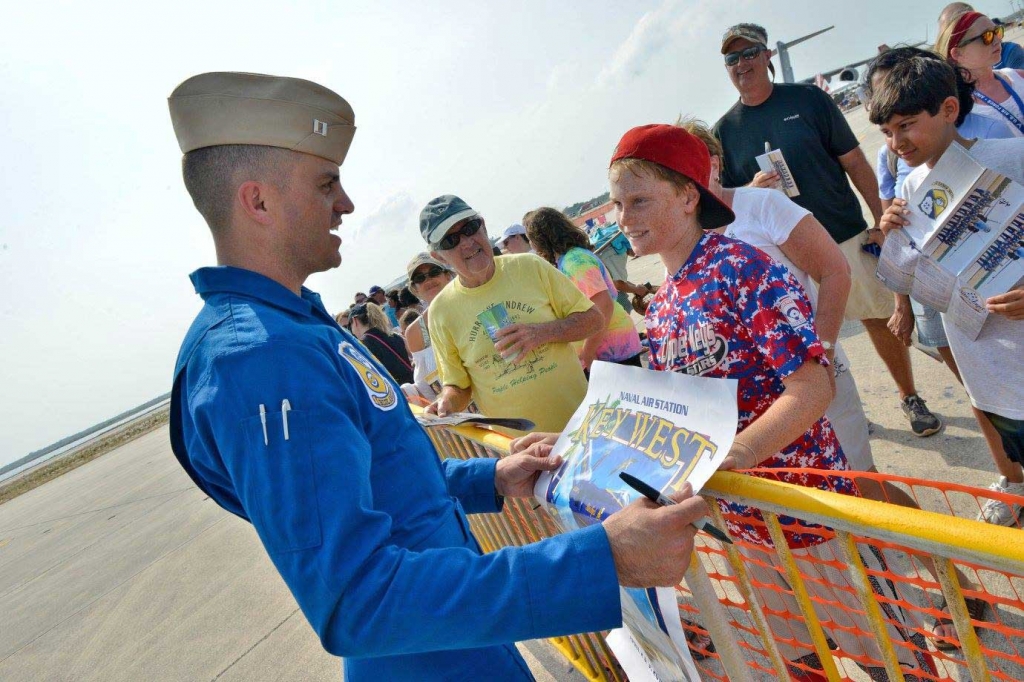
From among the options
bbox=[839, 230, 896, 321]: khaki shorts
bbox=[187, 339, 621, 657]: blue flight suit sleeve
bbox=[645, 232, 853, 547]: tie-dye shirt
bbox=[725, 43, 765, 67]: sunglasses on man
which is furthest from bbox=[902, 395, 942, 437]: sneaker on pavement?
bbox=[187, 339, 621, 657]: blue flight suit sleeve

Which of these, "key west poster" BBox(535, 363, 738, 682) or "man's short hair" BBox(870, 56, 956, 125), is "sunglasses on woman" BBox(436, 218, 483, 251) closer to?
"key west poster" BBox(535, 363, 738, 682)

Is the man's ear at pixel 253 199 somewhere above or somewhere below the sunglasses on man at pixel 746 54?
above

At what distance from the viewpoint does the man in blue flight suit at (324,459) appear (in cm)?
88

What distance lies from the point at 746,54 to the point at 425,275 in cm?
258

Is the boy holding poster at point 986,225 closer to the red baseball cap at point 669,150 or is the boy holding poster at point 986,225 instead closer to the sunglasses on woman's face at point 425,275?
the red baseball cap at point 669,150

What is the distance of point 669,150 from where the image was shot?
1.67 metres

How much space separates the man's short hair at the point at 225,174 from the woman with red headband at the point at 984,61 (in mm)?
3000

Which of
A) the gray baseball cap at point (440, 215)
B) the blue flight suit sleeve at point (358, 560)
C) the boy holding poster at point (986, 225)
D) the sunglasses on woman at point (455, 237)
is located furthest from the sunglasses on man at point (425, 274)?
the blue flight suit sleeve at point (358, 560)

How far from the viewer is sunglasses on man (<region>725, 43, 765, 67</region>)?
3176 mm

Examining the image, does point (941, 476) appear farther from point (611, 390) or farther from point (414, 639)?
point (414, 639)

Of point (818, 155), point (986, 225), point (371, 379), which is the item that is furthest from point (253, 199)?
point (818, 155)

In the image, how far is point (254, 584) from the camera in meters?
5.11

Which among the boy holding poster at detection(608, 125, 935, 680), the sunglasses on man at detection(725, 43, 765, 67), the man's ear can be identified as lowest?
the boy holding poster at detection(608, 125, 935, 680)

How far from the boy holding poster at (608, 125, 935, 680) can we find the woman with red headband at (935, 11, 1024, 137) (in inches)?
76.4
